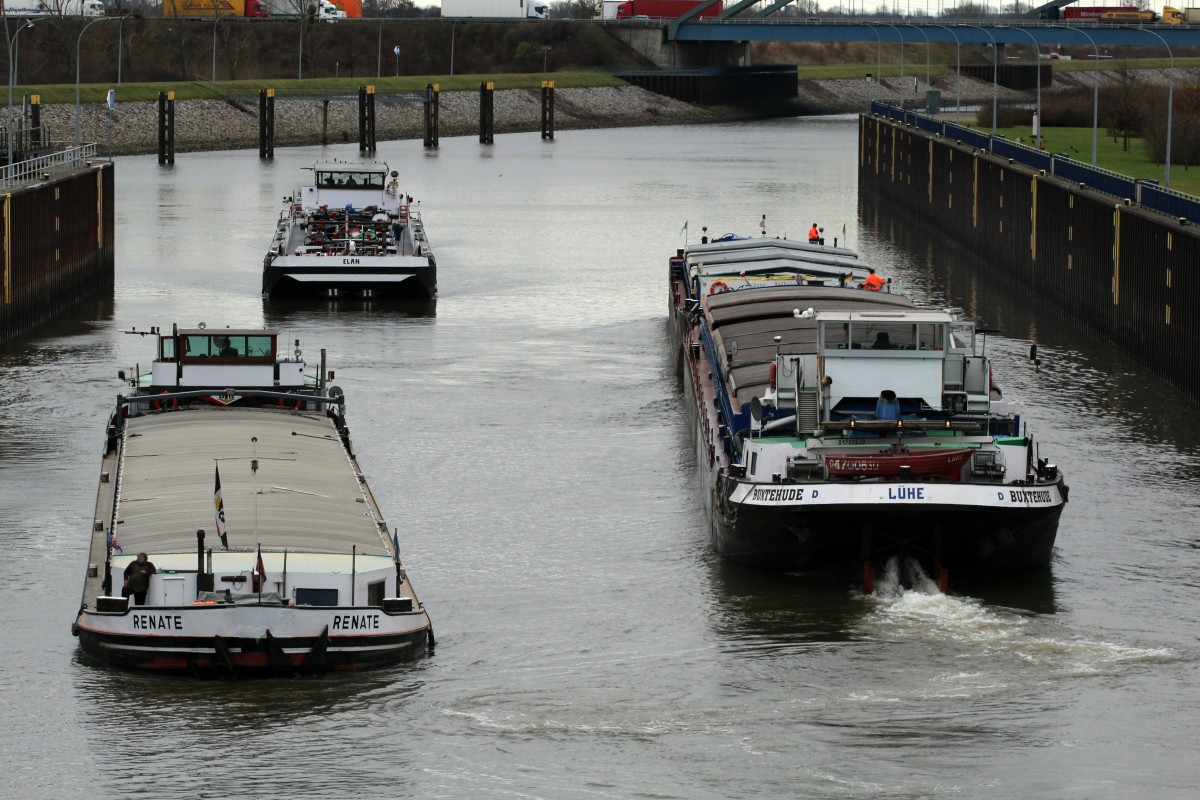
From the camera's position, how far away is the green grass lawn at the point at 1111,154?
3096 inches

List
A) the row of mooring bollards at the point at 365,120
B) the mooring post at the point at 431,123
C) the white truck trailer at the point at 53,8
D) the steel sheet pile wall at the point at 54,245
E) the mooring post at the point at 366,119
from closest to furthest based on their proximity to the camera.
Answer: the steel sheet pile wall at the point at 54,245 → the row of mooring bollards at the point at 365,120 → the mooring post at the point at 366,119 → the mooring post at the point at 431,123 → the white truck trailer at the point at 53,8

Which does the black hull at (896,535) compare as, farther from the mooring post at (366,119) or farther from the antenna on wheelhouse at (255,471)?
the mooring post at (366,119)

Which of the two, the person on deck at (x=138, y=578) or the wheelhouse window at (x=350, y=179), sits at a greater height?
the wheelhouse window at (x=350, y=179)

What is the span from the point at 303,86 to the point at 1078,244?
108075 mm

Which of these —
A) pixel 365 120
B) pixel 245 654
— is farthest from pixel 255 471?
pixel 365 120

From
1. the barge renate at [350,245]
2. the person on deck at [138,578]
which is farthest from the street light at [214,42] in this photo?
the person on deck at [138,578]

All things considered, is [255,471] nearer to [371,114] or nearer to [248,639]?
[248,639]

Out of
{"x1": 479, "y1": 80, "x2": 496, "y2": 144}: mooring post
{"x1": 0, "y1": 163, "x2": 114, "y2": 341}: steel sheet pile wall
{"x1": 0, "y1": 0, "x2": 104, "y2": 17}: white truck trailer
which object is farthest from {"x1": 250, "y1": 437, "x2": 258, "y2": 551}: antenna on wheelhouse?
{"x1": 0, "y1": 0, "x2": 104, "y2": 17}: white truck trailer

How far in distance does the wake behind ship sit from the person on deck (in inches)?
377

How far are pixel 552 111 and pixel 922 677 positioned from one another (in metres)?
137

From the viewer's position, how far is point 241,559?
2805 centimetres

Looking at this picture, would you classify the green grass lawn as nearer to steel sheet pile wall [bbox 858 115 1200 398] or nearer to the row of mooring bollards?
steel sheet pile wall [bbox 858 115 1200 398]

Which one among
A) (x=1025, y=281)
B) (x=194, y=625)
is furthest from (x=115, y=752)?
(x=1025, y=281)

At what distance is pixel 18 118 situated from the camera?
113125 millimetres
